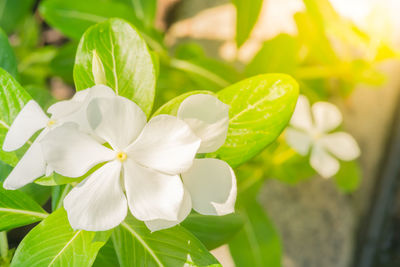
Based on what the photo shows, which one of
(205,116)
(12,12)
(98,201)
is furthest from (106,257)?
(12,12)

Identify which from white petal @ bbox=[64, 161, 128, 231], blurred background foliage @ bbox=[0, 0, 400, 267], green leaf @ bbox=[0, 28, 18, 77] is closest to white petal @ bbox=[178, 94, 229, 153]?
white petal @ bbox=[64, 161, 128, 231]

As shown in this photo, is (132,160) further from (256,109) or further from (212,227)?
(212,227)

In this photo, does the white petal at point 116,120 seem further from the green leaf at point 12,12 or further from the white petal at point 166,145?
the green leaf at point 12,12

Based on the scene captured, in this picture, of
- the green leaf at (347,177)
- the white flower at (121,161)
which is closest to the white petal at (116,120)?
the white flower at (121,161)

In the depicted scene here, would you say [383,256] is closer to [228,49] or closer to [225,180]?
[228,49]

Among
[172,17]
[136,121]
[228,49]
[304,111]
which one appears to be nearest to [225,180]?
[136,121]
